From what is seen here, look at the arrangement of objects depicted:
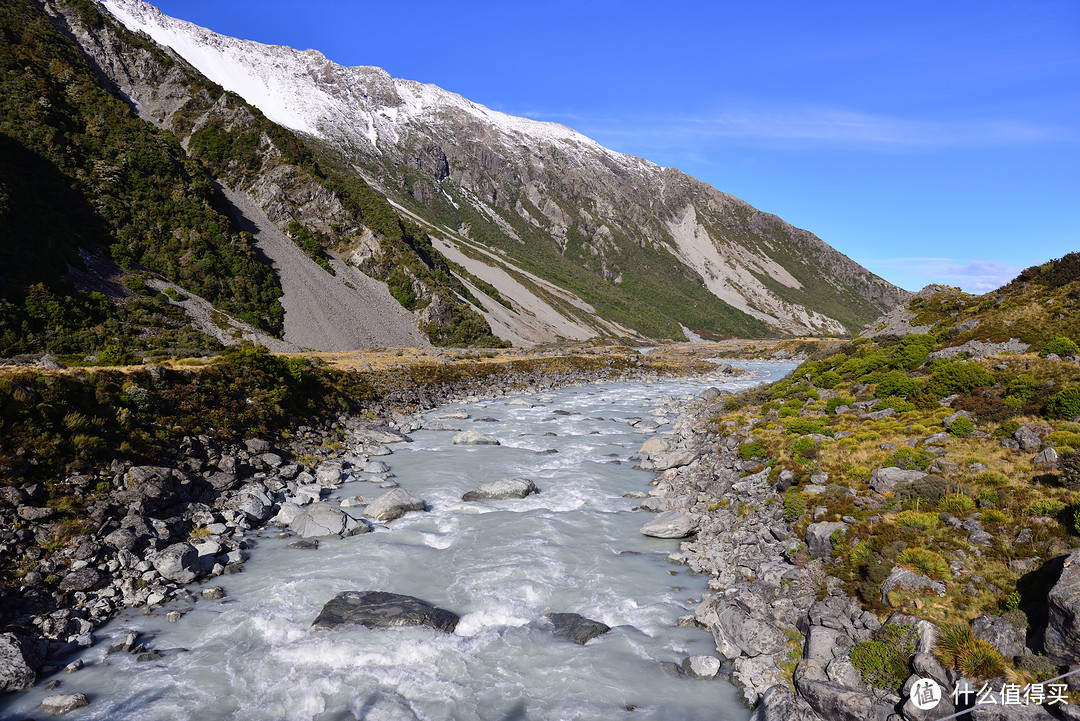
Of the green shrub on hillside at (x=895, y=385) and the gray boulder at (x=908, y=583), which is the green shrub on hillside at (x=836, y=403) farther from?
the gray boulder at (x=908, y=583)

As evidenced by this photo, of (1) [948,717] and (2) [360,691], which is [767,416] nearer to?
(1) [948,717]

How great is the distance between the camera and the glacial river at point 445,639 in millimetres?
10680

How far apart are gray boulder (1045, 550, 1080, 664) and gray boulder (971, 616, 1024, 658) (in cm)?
52

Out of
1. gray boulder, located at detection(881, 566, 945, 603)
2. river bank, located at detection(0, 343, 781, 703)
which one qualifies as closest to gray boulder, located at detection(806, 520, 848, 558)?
gray boulder, located at detection(881, 566, 945, 603)

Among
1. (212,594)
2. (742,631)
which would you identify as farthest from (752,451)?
(212,594)

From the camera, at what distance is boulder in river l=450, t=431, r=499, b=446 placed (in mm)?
32969

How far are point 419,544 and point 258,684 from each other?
7374 mm

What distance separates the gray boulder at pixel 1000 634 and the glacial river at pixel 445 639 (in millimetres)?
4632

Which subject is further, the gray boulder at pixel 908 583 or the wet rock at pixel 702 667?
the wet rock at pixel 702 667

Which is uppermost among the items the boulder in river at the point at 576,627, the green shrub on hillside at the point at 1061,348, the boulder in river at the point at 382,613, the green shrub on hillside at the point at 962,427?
the green shrub on hillside at the point at 1061,348

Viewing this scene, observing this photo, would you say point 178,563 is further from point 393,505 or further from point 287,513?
point 393,505

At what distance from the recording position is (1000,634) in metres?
8.98

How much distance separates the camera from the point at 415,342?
80875 mm

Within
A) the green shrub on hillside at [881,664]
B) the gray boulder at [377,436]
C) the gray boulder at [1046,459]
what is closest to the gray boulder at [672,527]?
the green shrub on hillside at [881,664]
